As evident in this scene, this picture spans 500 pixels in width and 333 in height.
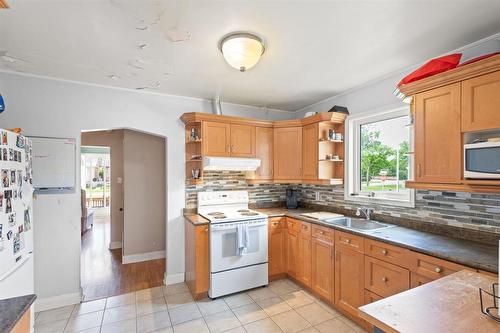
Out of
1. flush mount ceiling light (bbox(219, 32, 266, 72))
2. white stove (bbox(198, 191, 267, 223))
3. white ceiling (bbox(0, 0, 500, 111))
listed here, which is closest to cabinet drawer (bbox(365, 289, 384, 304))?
white stove (bbox(198, 191, 267, 223))

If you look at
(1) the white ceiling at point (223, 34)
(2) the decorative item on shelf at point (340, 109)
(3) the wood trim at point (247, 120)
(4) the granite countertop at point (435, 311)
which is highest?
(1) the white ceiling at point (223, 34)

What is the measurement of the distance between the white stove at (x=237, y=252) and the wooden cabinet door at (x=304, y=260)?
428 millimetres

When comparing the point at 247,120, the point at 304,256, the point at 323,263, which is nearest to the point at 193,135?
the point at 247,120

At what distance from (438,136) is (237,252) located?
7.47 ft

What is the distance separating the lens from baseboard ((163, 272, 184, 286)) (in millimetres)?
3236

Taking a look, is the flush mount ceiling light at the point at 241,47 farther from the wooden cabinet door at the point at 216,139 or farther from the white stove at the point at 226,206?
the white stove at the point at 226,206

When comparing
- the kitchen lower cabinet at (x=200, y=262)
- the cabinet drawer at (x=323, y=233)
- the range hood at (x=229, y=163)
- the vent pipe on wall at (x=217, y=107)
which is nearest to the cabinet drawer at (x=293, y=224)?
the cabinet drawer at (x=323, y=233)

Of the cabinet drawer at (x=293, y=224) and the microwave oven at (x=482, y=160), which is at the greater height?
the microwave oven at (x=482, y=160)

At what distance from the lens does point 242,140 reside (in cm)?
345

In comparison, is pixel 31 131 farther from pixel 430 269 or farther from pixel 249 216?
pixel 430 269

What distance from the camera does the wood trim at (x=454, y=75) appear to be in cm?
161

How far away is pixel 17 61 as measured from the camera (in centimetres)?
227

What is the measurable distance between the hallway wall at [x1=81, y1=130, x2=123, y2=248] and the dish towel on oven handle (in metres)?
2.89

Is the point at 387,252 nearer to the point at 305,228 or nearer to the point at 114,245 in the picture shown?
the point at 305,228
